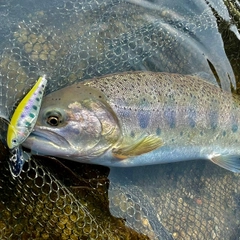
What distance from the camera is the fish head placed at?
237cm

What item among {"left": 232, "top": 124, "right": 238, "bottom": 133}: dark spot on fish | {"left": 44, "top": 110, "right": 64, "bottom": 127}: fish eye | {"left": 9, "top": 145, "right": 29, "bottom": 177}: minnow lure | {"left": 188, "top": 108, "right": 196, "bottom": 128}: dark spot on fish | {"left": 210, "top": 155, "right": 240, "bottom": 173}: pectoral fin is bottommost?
{"left": 210, "top": 155, "right": 240, "bottom": 173}: pectoral fin

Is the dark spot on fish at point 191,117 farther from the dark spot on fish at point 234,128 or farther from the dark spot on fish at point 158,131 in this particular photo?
the dark spot on fish at point 234,128

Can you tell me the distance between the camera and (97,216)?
8.30 feet

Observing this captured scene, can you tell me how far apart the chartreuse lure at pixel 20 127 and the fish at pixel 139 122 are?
58 mm

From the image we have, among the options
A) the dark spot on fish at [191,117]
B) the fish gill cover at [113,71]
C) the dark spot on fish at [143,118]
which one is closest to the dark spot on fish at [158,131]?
the dark spot on fish at [143,118]

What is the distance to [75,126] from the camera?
8.01 ft

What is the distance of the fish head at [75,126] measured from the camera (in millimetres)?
2373

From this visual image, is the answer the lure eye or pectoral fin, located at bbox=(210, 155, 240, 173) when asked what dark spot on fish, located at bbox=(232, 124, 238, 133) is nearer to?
pectoral fin, located at bbox=(210, 155, 240, 173)

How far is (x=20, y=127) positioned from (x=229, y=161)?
1846mm

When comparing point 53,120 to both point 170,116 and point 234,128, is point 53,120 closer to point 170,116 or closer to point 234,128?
point 170,116

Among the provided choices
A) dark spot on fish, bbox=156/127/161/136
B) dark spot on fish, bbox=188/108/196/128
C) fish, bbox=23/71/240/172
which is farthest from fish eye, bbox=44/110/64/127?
dark spot on fish, bbox=188/108/196/128

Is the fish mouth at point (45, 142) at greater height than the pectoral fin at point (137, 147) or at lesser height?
greater

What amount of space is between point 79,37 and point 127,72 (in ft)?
1.63

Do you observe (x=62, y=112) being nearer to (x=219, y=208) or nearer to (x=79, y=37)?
(x=79, y=37)
